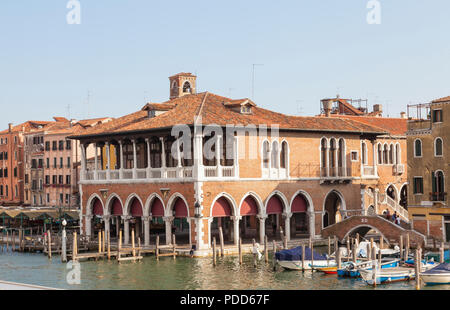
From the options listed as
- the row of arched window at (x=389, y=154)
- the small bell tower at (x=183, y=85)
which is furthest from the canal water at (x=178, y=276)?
the row of arched window at (x=389, y=154)

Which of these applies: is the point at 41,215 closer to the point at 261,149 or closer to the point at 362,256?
the point at 261,149

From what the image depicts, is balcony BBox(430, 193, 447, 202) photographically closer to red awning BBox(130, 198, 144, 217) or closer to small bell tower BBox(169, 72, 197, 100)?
red awning BBox(130, 198, 144, 217)

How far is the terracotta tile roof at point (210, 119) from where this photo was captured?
4233cm

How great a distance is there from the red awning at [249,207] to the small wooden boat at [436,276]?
13754mm

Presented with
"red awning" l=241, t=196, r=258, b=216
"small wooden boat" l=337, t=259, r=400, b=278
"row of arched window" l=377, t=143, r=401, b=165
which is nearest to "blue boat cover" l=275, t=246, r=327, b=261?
"small wooden boat" l=337, t=259, r=400, b=278

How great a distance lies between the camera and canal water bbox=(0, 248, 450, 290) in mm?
31703

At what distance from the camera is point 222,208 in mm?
42125

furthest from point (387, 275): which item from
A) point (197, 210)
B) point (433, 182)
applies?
point (197, 210)

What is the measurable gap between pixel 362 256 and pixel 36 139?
45.7 m

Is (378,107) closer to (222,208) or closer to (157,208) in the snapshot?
(222,208)

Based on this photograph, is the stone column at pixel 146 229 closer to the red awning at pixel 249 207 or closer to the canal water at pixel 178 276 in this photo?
the canal water at pixel 178 276

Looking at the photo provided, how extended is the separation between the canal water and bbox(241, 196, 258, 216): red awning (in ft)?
10.1

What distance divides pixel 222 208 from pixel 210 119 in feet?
15.2

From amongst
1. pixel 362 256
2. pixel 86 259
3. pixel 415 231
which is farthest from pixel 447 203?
pixel 86 259
